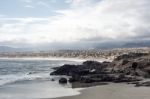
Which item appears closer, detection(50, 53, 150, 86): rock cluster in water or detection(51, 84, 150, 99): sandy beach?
detection(51, 84, 150, 99): sandy beach

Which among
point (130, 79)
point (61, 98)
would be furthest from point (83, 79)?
point (61, 98)

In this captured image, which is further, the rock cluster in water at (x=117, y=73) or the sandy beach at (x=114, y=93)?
the rock cluster in water at (x=117, y=73)

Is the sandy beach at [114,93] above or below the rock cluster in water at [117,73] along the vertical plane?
below

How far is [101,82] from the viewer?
4584 centimetres

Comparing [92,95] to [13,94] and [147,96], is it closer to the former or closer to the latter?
[147,96]

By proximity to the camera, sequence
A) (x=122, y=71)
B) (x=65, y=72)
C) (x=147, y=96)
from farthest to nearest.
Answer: (x=65, y=72), (x=122, y=71), (x=147, y=96)

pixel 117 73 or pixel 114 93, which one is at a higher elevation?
pixel 117 73

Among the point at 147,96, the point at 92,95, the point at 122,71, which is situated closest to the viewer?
the point at 147,96

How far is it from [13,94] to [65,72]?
89.5 feet

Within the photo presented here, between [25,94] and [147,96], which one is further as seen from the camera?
[25,94]

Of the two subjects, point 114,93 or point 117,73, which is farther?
point 117,73

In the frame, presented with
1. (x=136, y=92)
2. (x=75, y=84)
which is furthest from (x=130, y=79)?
(x=136, y=92)

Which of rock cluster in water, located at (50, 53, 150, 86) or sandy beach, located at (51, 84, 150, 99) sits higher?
rock cluster in water, located at (50, 53, 150, 86)

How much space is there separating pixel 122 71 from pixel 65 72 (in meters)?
11.8
